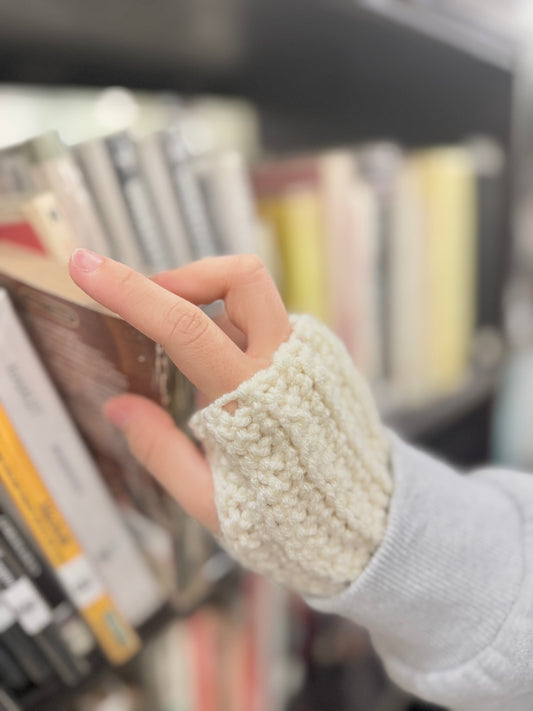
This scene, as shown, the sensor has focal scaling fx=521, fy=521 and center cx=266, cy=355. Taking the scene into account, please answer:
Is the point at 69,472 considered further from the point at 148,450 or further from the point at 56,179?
the point at 56,179

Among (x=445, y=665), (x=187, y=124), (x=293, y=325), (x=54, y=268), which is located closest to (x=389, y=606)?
(x=445, y=665)

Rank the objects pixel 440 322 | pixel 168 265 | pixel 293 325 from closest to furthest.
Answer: pixel 293 325
pixel 168 265
pixel 440 322

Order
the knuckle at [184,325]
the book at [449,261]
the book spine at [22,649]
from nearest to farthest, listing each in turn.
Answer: the knuckle at [184,325]
the book spine at [22,649]
the book at [449,261]

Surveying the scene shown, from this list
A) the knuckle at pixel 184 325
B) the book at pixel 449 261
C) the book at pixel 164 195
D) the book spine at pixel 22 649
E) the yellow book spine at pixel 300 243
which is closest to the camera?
the knuckle at pixel 184 325

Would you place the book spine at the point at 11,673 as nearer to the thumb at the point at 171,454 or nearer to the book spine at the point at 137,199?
the thumb at the point at 171,454

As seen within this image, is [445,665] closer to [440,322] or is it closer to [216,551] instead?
[216,551]

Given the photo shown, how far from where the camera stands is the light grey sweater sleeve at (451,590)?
1.15 feet

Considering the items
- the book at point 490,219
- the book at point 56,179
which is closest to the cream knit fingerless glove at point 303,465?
the book at point 56,179

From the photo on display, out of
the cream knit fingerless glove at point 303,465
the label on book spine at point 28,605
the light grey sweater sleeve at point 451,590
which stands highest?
the cream knit fingerless glove at point 303,465

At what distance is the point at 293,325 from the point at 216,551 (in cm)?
31

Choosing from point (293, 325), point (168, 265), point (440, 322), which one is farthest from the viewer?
point (440, 322)

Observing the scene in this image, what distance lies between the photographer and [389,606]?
357 millimetres

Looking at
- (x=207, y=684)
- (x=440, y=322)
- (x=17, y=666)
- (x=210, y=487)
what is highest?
(x=210, y=487)

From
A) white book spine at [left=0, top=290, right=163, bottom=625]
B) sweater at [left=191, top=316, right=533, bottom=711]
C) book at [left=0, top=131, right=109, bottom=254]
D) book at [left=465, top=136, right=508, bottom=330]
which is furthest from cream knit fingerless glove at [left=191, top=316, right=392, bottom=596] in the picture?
book at [left=465, top=136, right=508, bottom=330]
